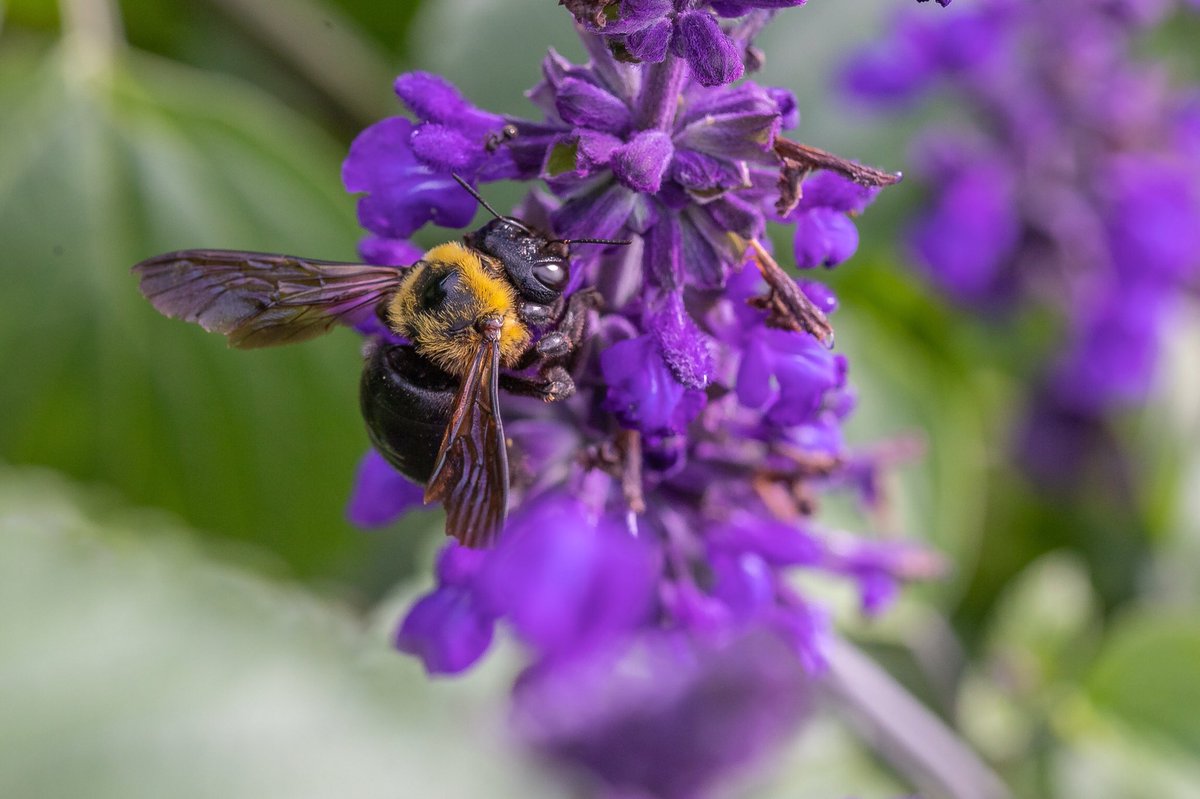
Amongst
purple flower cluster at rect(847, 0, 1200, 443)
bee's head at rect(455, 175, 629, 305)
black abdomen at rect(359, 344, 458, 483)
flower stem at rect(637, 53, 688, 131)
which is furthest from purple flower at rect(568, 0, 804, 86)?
purple flower cluster at rect(847, 0, 1200, 443)

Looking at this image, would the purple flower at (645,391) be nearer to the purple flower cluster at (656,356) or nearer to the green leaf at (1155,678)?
the purple flower cluster at (656,356)

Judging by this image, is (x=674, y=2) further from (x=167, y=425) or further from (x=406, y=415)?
(x=167, y=425)

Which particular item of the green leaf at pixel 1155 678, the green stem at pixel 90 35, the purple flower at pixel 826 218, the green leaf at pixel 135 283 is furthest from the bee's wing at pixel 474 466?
the green leaf at pixel 1155 678

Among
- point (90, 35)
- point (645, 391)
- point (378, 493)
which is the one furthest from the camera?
point (90, 35)

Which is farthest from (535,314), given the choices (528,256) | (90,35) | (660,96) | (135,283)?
(90,35)

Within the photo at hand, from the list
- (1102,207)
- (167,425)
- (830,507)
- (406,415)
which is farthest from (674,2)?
(1102,207)

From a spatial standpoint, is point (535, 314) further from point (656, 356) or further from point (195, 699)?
point (195, 699)

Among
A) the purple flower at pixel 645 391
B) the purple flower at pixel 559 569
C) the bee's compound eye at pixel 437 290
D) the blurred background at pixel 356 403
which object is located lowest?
the purple flower at pixel 559 569
